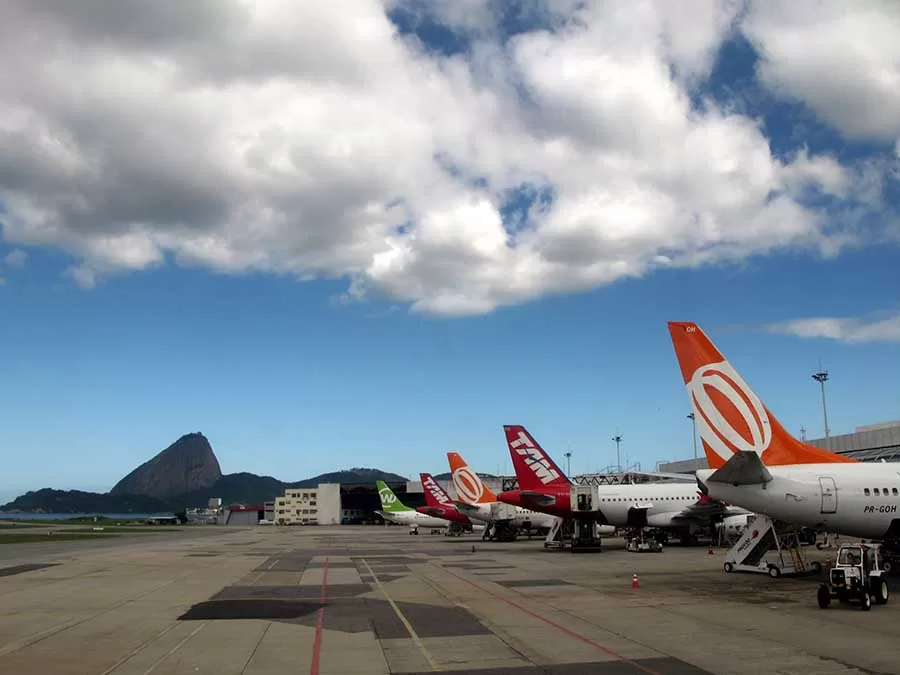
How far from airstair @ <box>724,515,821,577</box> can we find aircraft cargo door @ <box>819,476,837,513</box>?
268 cm

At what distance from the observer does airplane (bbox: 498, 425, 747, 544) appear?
167 ft

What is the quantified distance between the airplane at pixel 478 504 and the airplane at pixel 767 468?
38216 millimetres

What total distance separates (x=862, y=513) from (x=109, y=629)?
25.0 metres

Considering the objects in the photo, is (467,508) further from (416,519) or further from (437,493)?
(416,519)

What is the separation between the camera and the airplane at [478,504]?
2537 inches

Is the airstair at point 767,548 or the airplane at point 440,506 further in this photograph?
the airplane at point 440,506

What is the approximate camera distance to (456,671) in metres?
13.0

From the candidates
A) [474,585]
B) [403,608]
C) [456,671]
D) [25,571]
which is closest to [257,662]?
[456,671]

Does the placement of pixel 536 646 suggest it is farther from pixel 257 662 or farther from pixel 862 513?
pixel 862 513

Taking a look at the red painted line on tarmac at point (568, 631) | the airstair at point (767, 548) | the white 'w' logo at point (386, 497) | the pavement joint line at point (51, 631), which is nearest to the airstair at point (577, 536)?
the airstair at point (767, 548)

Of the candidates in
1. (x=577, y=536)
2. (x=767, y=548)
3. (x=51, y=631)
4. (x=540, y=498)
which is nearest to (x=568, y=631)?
(x=51, y=631)

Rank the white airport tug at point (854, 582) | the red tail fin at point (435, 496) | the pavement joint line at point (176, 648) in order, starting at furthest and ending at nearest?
the red tail fin at point (435, 496)
the white airport tug at point (854, 582)
the pavement joint line at point (176, 648)

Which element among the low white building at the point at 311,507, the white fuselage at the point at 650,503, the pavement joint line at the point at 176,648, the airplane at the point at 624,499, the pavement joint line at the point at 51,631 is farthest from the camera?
the low white building at the point at 311,507

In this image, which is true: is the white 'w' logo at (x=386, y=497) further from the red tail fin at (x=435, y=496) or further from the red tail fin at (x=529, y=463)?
the red tail fin at (x=529, y=463)
